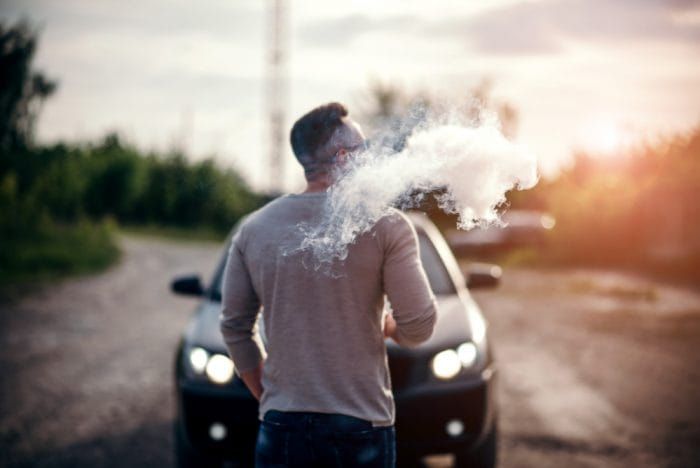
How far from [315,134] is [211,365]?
86.4 inches

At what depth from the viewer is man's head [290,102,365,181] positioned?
1850 millimetres

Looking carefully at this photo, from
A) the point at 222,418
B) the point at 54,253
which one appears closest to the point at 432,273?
the point at 222,418

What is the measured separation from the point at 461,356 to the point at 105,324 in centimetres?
764

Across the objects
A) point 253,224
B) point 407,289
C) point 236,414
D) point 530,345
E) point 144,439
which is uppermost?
point 253,224

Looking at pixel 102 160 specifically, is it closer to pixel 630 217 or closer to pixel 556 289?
pixel 556 289

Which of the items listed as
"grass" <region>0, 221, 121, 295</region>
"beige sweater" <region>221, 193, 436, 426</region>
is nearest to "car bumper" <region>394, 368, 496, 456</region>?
"beige sweater" <region>221, 193, 436, 426</region>

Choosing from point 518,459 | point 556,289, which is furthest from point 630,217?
point 518,459

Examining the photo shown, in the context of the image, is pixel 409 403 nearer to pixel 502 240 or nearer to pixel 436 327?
pixel 436 327

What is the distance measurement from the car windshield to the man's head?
9.05 ft

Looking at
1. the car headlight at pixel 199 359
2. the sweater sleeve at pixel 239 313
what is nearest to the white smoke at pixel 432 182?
the sweater sleeve at pixel 239 313

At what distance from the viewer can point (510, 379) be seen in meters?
6.50

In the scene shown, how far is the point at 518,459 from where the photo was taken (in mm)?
4312

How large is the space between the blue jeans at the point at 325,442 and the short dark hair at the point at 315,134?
27.4 inches

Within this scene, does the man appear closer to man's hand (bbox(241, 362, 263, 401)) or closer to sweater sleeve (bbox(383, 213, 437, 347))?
sweater sleeve (bbox(383, 213, 437, 347))
